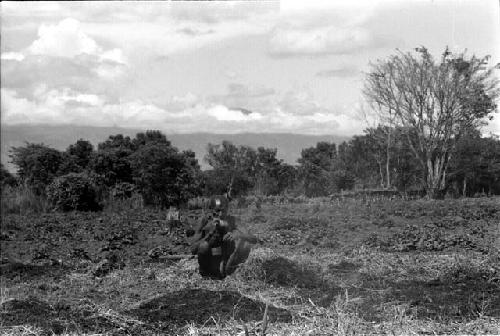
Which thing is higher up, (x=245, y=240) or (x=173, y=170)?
(x=173, y=170)

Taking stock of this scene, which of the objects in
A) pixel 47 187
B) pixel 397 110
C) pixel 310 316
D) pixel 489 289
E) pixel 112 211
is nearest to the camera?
pixel 310 316

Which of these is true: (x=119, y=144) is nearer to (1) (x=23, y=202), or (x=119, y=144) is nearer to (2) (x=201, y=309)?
(1) (x=23, y=202)

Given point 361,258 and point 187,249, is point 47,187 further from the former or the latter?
point 361,258

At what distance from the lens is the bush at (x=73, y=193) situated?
1436 centimetres

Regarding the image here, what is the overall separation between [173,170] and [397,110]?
3.27 meters

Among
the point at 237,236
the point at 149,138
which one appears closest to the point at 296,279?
the point at 237,236

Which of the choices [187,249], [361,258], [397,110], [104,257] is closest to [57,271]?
[104,257]

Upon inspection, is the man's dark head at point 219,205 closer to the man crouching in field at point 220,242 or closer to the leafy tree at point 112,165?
the man crouching in field at point 220,242

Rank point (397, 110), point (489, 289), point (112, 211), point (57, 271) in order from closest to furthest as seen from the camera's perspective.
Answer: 1. point (489, 289)
2. point (397, 110)
3. point (57, 271)
4. point (112, 211)

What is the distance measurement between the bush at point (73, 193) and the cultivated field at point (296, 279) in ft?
12.4

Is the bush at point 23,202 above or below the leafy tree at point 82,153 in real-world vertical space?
below

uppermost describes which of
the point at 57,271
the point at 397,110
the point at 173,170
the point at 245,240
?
the point at 397,110

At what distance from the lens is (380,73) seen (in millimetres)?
7910

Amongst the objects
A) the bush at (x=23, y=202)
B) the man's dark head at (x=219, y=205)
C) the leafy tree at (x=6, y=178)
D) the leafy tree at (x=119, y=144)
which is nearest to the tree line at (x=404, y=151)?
the man's dark head at (x=219, y=205)
